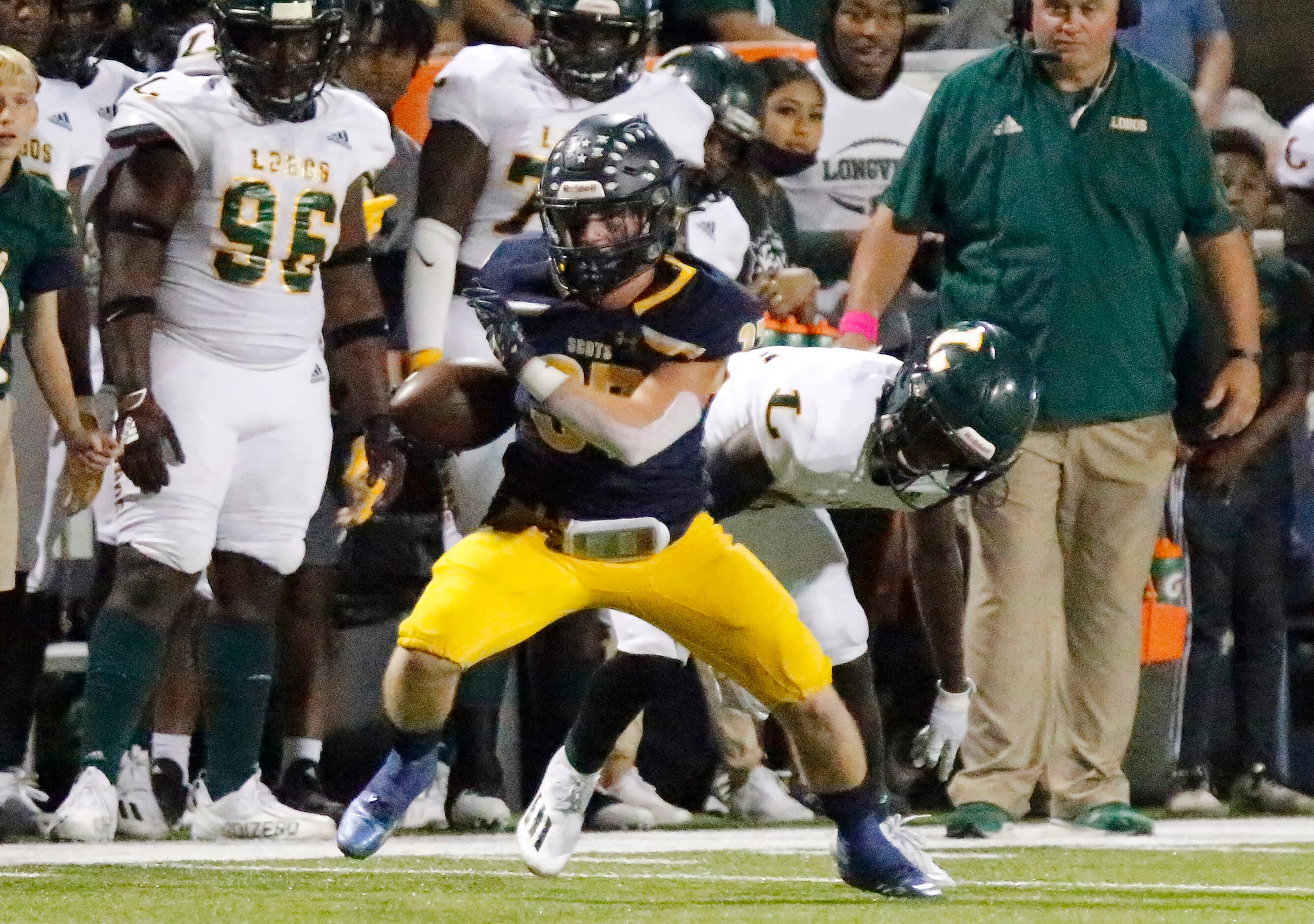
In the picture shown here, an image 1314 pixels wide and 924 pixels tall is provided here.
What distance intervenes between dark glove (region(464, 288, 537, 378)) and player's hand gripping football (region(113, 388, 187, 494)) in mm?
1094

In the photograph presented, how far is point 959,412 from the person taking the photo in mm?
4121

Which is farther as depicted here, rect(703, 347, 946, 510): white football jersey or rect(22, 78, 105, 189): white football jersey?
rect(22, 78, 105, 189): white football jersey

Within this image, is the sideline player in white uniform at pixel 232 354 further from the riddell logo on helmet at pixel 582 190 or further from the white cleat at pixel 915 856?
the white cleat at pixel 915 856

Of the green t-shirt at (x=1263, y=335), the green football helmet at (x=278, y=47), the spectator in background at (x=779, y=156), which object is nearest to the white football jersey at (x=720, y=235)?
the spectator in background at (x=779, y=156)

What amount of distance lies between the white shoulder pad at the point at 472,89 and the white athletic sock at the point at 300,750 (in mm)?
1412

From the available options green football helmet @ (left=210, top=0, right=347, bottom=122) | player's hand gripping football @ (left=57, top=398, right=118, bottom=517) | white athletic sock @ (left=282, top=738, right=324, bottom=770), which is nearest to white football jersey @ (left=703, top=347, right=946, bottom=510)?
green football helmet @ (left=210, top=0, right=347, bottom=122)

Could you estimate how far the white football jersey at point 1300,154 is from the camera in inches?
239

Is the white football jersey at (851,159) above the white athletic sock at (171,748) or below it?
above

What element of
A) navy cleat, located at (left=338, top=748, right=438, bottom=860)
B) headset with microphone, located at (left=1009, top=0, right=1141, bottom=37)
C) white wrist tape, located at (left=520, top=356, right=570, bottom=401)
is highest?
headset with microphone, located at (left=1009, top=0, right=1141, bottom=37)

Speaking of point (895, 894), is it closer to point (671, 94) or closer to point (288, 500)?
point (288, 500)

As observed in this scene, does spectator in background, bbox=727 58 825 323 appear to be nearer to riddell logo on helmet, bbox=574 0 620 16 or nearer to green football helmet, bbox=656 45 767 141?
green football helmet, bbox=656 45 767 141

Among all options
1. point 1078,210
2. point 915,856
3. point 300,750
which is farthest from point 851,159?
point 915,856

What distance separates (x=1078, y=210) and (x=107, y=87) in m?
2.26

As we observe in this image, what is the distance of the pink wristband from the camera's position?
199 inches
